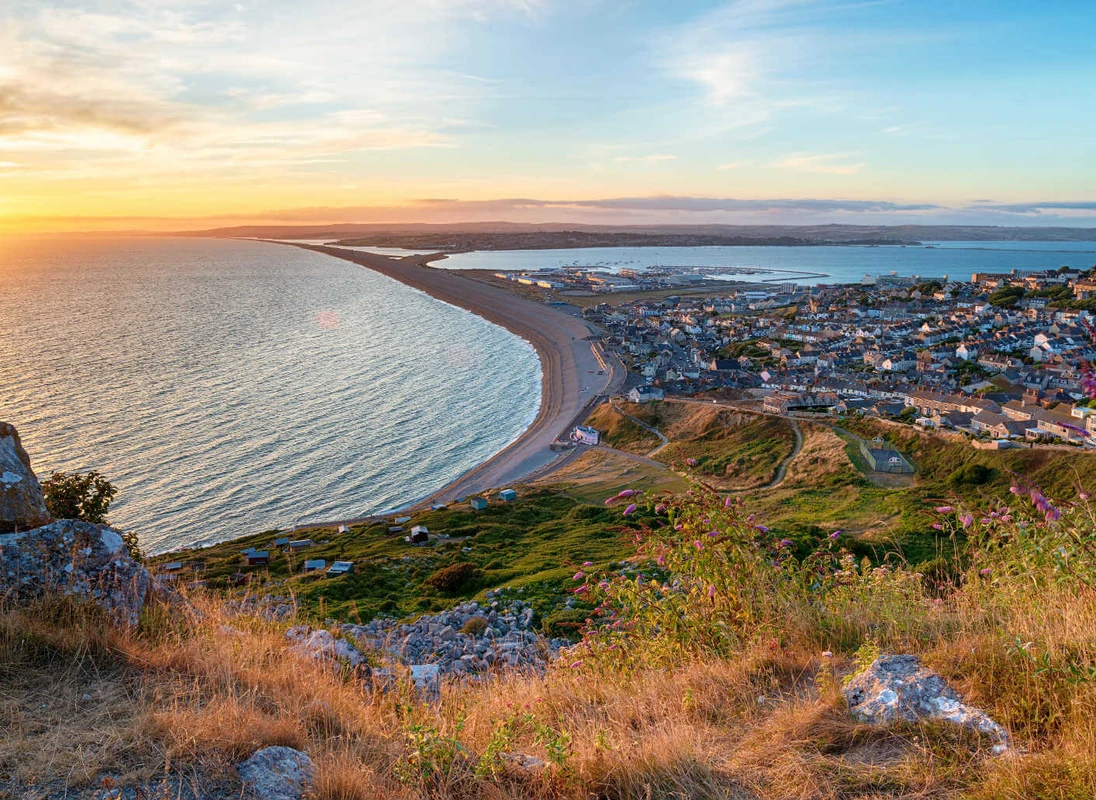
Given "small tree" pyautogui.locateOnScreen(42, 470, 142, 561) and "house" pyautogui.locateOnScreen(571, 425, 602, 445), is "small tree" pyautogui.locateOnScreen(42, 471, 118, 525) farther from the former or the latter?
"house" pyautogui.locateOnScreen(571, 425, 602, 445)

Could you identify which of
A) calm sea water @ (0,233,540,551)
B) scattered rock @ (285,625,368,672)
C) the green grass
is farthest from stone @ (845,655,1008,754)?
calm sea water @ (0,233,540,551)

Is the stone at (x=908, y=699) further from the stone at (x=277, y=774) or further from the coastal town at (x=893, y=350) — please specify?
the coastal town at (x=893, y=350)

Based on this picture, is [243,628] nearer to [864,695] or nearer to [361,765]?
[361,765]

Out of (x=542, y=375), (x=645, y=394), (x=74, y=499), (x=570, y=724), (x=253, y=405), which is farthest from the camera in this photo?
(x=542, y=375)

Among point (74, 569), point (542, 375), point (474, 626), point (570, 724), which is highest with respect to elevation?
point (74, 569)

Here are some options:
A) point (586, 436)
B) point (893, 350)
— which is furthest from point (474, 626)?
point (893, 350)

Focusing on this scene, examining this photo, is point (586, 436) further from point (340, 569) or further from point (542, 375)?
point (340, 569)

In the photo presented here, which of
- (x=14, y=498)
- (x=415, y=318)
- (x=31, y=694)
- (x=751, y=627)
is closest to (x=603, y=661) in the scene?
(x=751, y=627)
